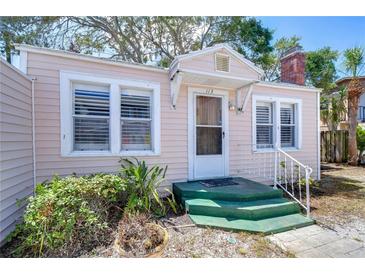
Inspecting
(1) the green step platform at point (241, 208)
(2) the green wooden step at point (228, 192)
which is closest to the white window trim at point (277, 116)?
(2) the green wooden step at point (228, 192)

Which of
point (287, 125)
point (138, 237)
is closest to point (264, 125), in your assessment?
point (287, 125)

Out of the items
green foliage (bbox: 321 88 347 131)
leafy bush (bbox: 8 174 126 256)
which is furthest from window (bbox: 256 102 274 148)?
green foliage (bbox: 321 88 347 131)

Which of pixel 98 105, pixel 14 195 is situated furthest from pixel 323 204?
pixel 14 195

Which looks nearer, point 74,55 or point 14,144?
point 14,144

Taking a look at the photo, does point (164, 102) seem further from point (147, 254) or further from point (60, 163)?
point (147, 254)

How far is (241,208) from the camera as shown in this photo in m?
3.71

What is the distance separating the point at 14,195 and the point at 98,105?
2081mm

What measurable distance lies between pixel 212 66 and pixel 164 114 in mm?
1526

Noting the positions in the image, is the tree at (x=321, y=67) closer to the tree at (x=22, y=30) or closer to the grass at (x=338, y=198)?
the grass at (x=338, y=198)

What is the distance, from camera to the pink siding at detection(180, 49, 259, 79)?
15.1ft

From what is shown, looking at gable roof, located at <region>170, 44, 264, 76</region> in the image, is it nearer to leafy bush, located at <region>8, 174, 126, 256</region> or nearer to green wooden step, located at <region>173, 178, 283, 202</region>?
green wooden step, located at <region>173, 178, 283, 202</region>

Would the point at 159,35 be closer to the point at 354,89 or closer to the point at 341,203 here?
the point at 354,89

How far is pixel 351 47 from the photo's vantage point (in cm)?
954

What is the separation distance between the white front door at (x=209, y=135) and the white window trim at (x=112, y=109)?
979 millimetres
